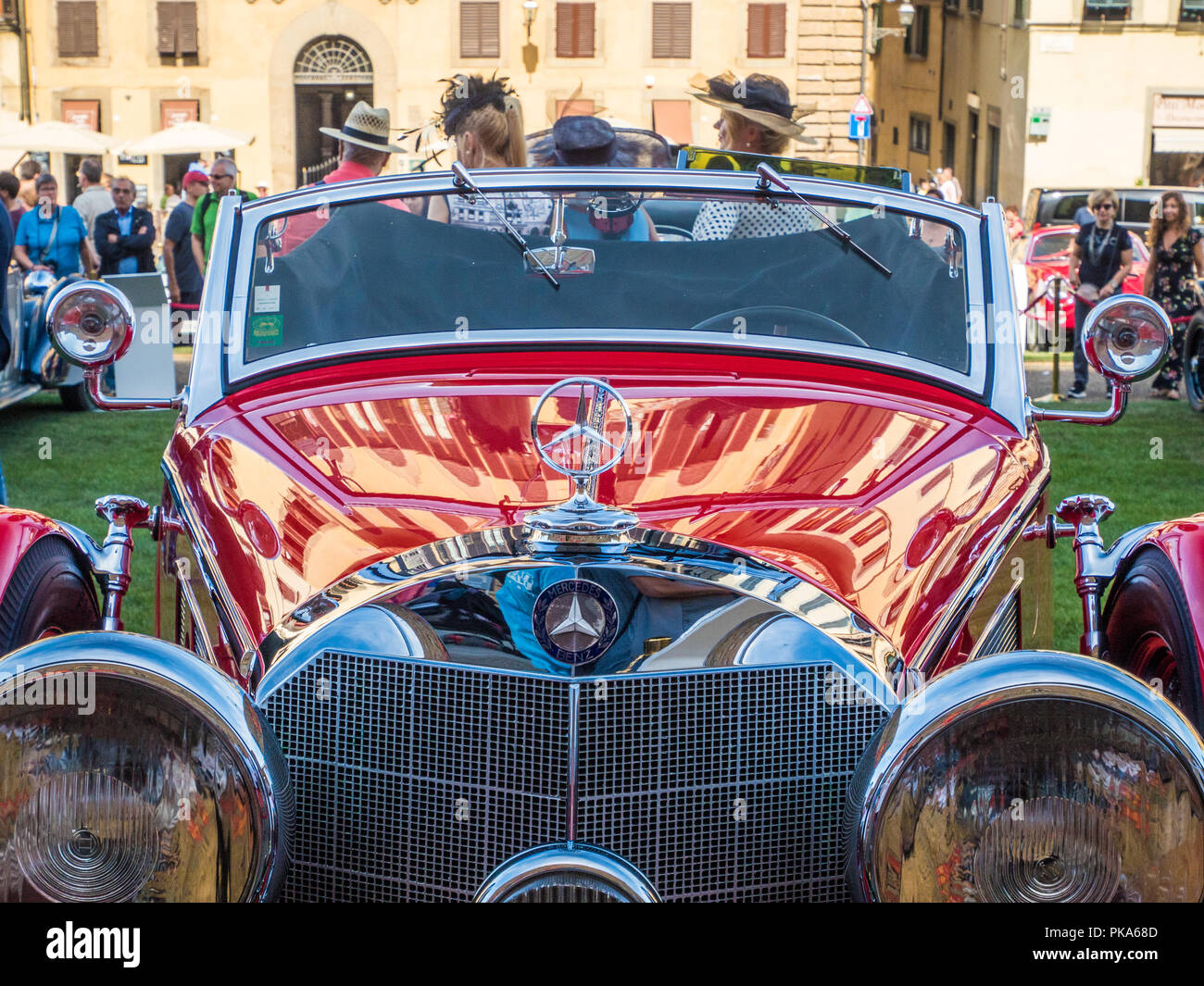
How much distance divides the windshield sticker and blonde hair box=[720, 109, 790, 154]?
2.39 meters

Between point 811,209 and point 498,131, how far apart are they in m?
1.97

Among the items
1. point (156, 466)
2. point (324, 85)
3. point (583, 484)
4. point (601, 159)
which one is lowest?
point (156, 466)

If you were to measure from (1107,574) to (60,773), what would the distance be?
6.89 ft

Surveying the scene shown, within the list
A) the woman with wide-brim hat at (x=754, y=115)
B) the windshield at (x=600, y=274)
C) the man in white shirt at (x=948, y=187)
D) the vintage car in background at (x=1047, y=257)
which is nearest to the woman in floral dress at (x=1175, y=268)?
the vintage car in background at (x=1047, y=257)

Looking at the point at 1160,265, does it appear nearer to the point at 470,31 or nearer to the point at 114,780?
the point at 114,780

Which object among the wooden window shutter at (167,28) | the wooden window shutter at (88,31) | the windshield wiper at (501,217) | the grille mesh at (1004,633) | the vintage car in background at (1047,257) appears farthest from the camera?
the wooden window shutter at (88,31)

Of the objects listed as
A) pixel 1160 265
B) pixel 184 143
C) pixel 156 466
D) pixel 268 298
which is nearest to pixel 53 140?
pixel 184 143

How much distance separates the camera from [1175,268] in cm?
1261

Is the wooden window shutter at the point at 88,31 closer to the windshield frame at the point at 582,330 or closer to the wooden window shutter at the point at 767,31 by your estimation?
the wooden window shutter at the point at 767,31

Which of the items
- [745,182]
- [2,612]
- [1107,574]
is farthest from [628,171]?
[2,612]

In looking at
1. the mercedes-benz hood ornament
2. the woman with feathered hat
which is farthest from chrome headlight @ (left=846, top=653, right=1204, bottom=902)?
the woman with feathered hat

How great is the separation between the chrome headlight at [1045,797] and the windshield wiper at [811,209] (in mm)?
1680

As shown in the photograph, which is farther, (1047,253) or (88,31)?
(88,31)

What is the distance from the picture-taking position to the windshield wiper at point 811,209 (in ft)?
11.9
